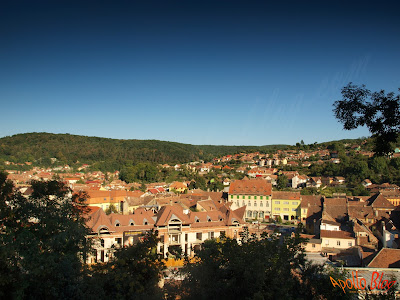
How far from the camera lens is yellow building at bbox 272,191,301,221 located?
131 ft

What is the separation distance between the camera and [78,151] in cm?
12300

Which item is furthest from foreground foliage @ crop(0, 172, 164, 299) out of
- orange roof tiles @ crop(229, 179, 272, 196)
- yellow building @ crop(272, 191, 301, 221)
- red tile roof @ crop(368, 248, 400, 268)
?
orange roof tiles @ crop(229, 179, 272, 196)

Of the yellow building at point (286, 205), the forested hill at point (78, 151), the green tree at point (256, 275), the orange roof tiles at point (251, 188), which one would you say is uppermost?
the forested hill at point (78, 151)

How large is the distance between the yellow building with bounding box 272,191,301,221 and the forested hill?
6777 cm

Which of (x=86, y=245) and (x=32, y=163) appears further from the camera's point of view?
(x=32, y=163)

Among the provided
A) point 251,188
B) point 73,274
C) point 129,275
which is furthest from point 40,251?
point 251,188

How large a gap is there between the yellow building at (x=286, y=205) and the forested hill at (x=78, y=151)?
6777 cm

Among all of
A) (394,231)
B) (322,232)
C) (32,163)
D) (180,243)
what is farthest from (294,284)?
(32,163)

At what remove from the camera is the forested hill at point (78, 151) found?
4261 inches

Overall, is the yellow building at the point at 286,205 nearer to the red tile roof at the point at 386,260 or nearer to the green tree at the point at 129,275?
the red tile roof at the point at 386,260

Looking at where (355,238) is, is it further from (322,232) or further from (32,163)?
(32,163)

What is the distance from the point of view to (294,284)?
7902mm

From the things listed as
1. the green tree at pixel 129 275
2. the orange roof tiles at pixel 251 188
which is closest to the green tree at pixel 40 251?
the green tree at pixel 129 275

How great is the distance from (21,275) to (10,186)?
6.99 meters
